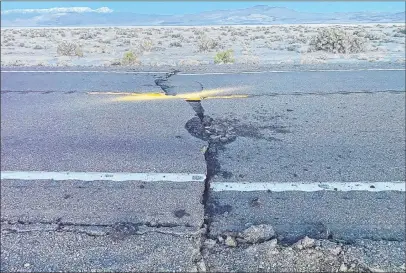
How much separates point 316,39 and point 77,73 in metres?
12.5

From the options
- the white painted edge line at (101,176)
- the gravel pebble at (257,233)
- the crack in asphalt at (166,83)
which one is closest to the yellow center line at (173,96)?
the crack in asphalt at (166,83)

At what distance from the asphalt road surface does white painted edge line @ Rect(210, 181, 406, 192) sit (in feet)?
0.05

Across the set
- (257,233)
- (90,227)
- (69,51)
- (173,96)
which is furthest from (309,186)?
(69,51)

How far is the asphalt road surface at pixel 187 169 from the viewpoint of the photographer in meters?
3.00

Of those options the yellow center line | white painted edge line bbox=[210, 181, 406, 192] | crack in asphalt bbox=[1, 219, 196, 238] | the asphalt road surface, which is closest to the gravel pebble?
the asphalt road surface

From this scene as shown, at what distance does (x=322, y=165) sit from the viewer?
4.18m

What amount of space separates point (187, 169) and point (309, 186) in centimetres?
111

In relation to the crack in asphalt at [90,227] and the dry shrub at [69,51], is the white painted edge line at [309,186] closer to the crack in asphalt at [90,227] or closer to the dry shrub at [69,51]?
the crack in asphalt at [90,227]

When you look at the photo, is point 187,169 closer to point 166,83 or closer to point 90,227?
point 90,227

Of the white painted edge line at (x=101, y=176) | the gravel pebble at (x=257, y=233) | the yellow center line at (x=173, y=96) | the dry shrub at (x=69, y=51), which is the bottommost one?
the dry shrub at (x=69, y=51)

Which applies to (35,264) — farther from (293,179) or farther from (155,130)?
(155,130)

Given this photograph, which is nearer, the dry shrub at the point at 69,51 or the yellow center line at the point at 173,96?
the yellow center line at the point at 173,96

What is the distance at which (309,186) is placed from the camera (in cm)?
377

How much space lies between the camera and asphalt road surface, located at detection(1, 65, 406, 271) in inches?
118
